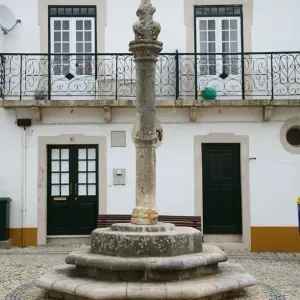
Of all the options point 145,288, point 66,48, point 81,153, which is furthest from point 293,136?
point 145,288

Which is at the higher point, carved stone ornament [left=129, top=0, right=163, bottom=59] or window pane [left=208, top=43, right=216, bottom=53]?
window pane [left=208, top=43, right=216, bottom=53]

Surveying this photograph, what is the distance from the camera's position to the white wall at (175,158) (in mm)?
11539

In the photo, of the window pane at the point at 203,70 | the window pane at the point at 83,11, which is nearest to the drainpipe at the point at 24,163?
the window pane at the point at 83,11

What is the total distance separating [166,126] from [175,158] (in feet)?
2.51

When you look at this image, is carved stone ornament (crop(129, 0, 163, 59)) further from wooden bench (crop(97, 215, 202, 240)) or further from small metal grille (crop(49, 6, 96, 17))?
small metal grille (crop(49, 6, 96, 17))

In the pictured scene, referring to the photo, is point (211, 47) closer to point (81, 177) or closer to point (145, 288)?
point (81, 177)

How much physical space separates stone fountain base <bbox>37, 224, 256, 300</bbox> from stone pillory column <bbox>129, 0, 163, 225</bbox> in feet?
1.14

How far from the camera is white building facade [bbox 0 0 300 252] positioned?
37.8ft

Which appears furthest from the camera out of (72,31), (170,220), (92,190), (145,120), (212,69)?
(72,31)

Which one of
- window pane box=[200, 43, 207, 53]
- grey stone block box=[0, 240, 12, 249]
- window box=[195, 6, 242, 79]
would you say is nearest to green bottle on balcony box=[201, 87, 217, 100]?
window box=[195, 6, 242, 79]

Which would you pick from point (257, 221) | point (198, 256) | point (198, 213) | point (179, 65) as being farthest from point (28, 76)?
point (198, 256)

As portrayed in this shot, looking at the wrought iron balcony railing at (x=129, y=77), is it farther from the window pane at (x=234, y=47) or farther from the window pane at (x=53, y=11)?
the window pane at (x=53, y=11)

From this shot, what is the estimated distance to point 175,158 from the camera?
11.6m

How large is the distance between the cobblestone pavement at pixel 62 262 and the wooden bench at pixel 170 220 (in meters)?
1.05
